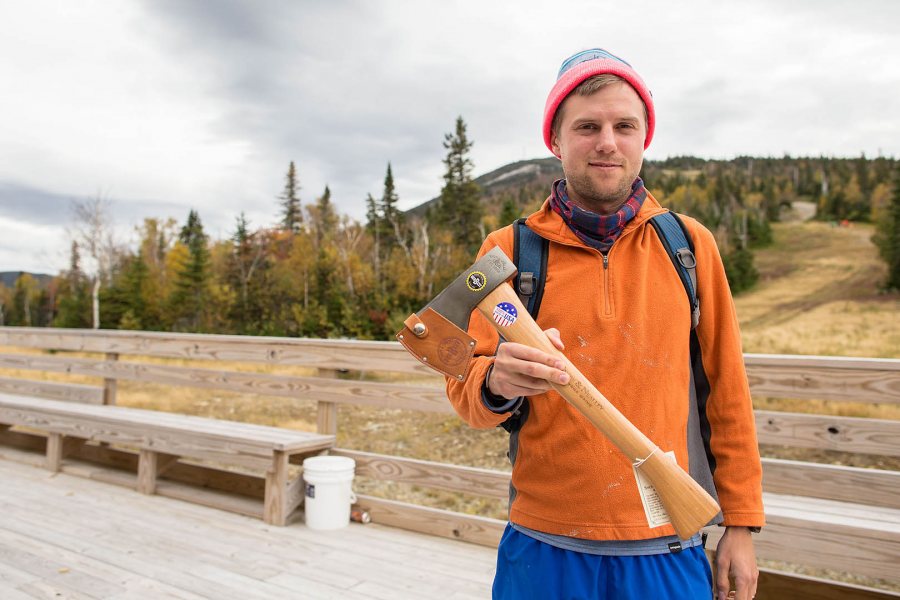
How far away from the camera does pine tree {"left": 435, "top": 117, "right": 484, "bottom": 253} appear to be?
3575 centimetres

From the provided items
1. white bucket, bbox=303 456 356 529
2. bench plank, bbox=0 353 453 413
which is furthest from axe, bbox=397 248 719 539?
white bucket, bbox=303 456 356 529

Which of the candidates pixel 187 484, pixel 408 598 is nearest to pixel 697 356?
pixel 408 598

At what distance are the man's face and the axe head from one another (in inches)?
9.9

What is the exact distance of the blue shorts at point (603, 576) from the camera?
119 cm

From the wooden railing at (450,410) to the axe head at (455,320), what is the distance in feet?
5.99

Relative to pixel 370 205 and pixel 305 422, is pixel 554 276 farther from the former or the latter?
pixel 370 205

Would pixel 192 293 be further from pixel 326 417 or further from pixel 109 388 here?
pixel 326 417

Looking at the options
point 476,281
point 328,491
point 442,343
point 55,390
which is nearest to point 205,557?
point 328,491

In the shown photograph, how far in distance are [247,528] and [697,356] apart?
10.7 ft

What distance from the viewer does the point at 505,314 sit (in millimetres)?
1260

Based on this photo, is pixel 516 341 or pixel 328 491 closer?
pixel 516 341

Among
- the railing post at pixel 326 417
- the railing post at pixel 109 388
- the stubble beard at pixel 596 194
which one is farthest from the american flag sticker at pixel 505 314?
the railing post at pixel 109 388

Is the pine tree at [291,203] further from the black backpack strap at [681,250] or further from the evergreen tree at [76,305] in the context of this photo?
the black backpack strap at [681,250]

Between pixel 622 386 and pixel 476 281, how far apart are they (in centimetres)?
37
